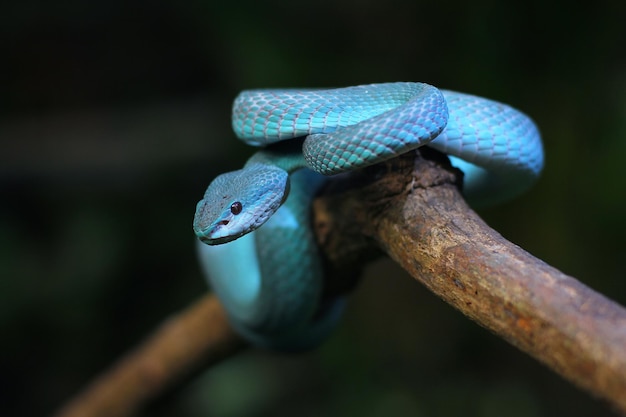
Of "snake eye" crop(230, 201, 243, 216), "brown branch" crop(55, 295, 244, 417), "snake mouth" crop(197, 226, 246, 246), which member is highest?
"snake eye" crop(230, 201, 243, 216)

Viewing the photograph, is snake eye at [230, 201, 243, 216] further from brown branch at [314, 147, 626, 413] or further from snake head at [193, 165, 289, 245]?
brown branch at [314, 147, 626, 413]

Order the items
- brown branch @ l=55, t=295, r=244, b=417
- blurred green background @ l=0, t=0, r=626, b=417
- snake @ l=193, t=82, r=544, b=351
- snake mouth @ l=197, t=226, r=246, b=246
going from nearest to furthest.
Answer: snake @ l=193, t=82, r=544, b=351, snake mouth @ l=197, t=226, r=246, b=246, brown branch @ l=55, t=295, r=244, b=417, blurred green background @ l=0, t=0, r=626, b=417

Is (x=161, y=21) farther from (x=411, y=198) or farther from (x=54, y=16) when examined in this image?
(x=411, y=198)

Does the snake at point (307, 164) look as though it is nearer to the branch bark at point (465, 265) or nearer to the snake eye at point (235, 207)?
the snake eye at point (235, 207)

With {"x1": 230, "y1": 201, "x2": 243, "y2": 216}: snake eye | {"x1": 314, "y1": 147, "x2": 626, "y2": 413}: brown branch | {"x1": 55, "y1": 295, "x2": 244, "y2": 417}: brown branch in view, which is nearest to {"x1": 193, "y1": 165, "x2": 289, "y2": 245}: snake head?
{"x1": 230, "y1": 201, "x2": 243, "y2": 216}: snake eye

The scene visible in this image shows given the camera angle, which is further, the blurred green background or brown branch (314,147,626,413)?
the blurred green background

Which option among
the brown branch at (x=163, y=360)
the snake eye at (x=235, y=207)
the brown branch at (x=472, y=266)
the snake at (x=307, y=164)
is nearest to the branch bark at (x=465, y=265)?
the brown branch at (x=472, y=266)

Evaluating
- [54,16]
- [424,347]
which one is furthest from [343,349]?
[54,16]
